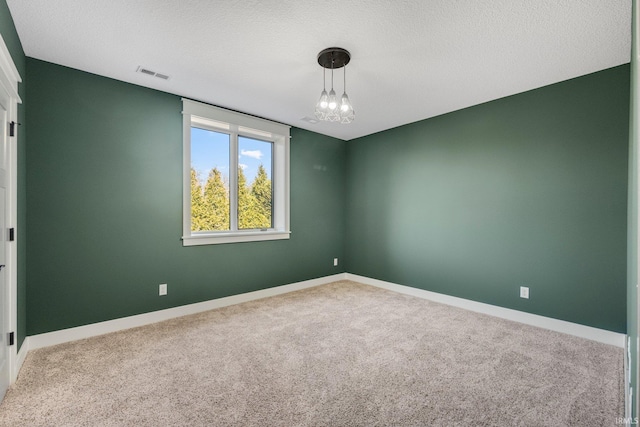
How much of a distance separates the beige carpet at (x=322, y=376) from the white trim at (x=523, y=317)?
13cm

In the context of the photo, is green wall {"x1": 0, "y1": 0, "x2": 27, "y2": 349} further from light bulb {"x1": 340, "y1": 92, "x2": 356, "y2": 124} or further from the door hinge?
light bulb {"x1": 340, "y1": 92, "x2": 356, "y2": 124}

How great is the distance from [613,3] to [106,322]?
463 cm

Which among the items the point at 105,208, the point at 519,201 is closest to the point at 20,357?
the point at 105,208

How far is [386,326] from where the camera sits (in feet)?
10.1

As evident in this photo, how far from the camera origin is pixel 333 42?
228 centimetres

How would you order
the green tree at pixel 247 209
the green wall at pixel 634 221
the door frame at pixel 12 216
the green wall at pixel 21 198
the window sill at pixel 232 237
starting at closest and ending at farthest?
the green wall at pixel 634 221 < the door frame at pixel 12 216 < the green wall at pixel 21 198 < the window sill at pixel 232 237 < the green tree at pixel 247 209

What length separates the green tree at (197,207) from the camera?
11.8ft

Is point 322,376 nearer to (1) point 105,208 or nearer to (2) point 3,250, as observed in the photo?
(2) point 3,250

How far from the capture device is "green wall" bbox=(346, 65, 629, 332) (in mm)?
2713

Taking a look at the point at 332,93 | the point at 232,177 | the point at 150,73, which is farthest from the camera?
the point at 232,177

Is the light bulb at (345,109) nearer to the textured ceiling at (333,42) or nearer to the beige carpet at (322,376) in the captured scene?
the textured ceiling at (333,42)

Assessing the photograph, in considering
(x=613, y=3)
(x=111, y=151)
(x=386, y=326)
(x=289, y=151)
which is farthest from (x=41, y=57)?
(x=613, y=3)

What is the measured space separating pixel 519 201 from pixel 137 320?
4.21 meters

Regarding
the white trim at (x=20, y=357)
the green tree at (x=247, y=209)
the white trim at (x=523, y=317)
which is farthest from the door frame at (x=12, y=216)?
the white trim at (x=523, y=317)
